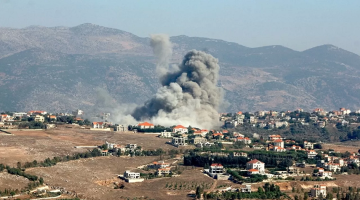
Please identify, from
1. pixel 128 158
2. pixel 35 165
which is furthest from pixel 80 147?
pixel 35 165

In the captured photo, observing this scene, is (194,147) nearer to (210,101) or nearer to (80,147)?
(80,147)

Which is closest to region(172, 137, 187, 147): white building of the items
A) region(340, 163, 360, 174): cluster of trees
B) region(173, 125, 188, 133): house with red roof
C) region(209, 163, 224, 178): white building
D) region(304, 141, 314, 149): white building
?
region(173, 125, 188, 133): house with red roof

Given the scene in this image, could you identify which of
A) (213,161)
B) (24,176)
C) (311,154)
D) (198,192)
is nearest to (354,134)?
(311,154)

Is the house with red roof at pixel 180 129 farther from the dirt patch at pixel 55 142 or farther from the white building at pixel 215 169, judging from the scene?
the white building at pixel 215 169

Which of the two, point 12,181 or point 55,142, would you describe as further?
point 55,142

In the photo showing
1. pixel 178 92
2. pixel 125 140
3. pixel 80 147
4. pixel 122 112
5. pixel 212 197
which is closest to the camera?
pixel 212 197

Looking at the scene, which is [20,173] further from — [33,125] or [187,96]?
[187,96]

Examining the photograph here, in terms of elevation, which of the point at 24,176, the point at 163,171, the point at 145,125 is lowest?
the point at 24,176
